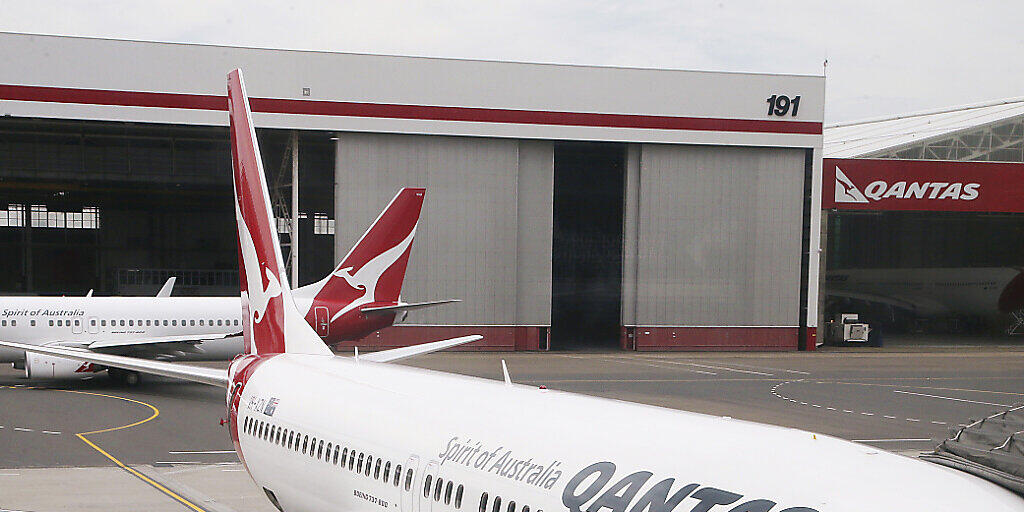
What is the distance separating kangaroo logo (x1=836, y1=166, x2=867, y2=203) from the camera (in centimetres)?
4875

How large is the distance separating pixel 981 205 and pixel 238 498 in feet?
147

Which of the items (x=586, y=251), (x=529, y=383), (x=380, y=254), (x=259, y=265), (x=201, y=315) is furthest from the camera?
(x=586, y=251)

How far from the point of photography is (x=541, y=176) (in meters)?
45.7

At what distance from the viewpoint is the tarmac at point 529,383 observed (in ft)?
53.2

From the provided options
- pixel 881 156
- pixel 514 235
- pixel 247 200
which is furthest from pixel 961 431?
pixel 881 156

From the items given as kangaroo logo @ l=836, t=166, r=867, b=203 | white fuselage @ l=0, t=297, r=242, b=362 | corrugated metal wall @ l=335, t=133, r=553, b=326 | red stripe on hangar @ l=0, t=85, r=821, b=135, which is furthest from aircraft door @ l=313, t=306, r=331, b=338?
kangaroo logo @ l=836, t=166, r=867, b=203

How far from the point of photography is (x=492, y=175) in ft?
146

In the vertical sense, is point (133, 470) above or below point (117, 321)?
below

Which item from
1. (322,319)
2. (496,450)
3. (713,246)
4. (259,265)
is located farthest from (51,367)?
(713,246)

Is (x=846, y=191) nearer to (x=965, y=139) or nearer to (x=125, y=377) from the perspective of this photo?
(x=965, y=139)

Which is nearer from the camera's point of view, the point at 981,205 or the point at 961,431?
the point at 961,431

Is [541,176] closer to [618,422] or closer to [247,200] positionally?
[247,200]

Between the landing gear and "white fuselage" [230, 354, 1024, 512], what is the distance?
19.2 metres

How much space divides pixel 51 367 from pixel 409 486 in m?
24.1
